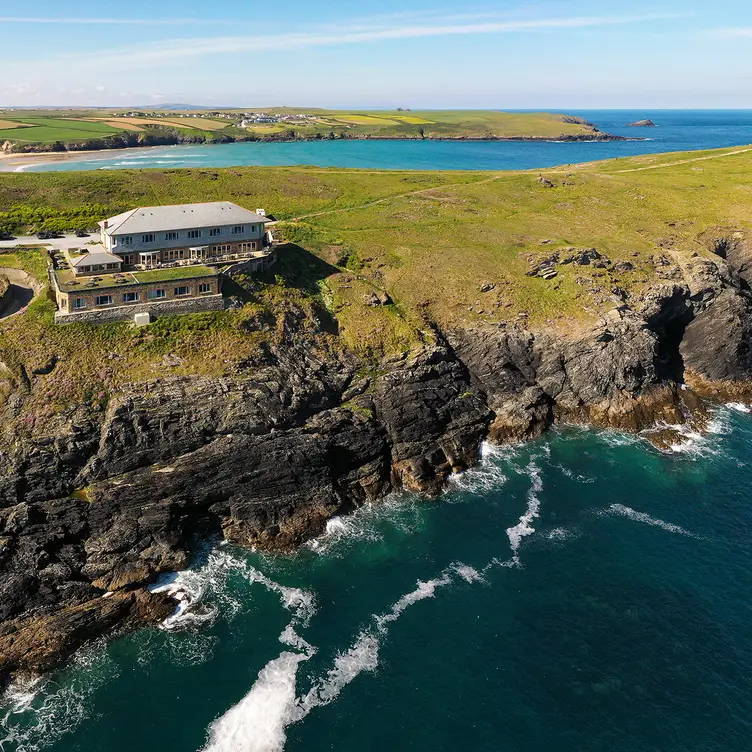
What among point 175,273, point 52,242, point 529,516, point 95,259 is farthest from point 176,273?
point 529,516

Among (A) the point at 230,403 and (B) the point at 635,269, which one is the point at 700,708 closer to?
(A) the point at 230,403

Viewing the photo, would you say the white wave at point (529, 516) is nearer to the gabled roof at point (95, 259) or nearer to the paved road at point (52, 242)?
the gabled roof at point (95, 259)

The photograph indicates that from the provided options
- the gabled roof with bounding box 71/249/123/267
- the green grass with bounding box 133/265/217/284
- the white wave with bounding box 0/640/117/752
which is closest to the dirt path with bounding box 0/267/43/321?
the gabled roof with bounding box 71/249/123/267

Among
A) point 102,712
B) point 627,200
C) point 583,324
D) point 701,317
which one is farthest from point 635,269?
point 102,712

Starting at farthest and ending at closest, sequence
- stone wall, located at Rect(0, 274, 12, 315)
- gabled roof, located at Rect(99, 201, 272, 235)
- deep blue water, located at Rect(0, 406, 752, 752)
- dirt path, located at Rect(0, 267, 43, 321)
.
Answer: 1. gabled roof, located at Rect(99, 201, 272, 235)
2. dirt path, located at Rect(0, 267, 43, 321)
3. stone wall, located at Rect(0, 274, 12, 315)
4. deep blue water, located at Rect(0, 406, 752, 752)

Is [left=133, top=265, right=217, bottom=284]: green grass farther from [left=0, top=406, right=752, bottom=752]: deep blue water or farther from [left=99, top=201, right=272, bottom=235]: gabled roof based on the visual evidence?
[left=0, top=406, right=752, bottom=752]: deep blue water

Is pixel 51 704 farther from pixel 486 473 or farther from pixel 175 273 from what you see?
pixel 175 273

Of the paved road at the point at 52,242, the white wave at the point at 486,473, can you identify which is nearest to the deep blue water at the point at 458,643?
the white wave at the point at 486,473
